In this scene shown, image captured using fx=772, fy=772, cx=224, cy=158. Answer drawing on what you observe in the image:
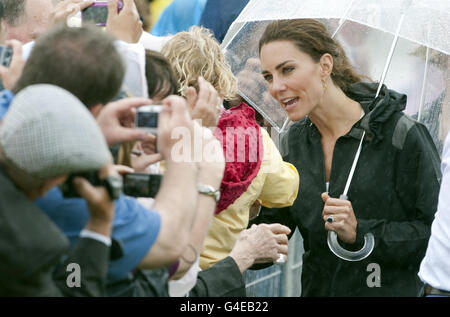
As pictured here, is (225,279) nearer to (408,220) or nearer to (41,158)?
(408,220)

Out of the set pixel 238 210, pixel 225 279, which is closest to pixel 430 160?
pixel 238 210

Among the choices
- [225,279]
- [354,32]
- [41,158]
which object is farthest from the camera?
[354,32]

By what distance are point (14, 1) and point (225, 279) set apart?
1705 millimetres

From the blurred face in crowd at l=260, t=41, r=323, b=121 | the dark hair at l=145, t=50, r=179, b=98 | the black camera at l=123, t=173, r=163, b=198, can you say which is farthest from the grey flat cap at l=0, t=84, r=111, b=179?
the blurred face in crowd at l=260, t=41, r=323, b=121

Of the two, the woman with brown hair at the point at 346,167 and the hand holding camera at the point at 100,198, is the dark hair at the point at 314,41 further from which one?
the hand holding camera at the point at 100,198

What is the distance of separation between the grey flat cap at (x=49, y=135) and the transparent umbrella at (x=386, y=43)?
6.55 feet

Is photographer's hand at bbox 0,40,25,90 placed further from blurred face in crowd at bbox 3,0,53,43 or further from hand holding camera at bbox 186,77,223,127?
blurred face in crowd at bbox 3,0,53,43

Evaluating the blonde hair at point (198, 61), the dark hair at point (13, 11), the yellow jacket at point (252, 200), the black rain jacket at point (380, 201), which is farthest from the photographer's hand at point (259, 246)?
the dark hair at point (13, 11)

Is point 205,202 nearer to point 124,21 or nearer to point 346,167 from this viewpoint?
point 124,21

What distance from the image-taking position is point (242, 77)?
411 cm

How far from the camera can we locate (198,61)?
3.37 meters

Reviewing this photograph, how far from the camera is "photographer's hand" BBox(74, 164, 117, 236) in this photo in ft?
5.81

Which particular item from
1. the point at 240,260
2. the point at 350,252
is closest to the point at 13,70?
the point at 240,260

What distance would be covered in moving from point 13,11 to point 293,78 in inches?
54.1
